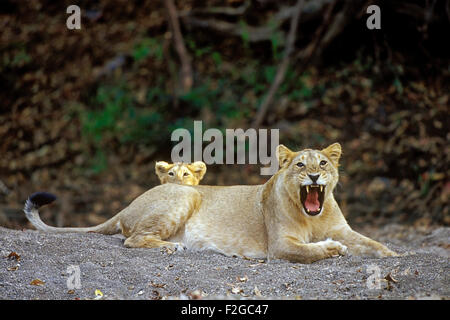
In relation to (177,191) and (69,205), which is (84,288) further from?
(69,205)

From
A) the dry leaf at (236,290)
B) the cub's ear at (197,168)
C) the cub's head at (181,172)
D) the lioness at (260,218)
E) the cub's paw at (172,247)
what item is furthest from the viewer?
the cub's ear at (197,168)

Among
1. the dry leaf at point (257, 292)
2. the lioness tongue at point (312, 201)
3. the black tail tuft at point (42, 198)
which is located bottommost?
the dry leaf at point (257, 292)

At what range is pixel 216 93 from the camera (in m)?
15.1

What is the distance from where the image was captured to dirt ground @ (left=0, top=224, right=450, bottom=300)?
5031 millimetres

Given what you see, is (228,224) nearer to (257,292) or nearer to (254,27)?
(257,292)

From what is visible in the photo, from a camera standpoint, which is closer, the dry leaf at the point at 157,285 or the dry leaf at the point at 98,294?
the dry leaf at the point at 98,294

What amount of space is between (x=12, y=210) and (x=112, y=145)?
2.85 metres

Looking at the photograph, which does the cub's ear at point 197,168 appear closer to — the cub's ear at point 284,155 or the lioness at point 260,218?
the lioness at point 260,218

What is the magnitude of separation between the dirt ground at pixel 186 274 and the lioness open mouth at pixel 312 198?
588mm


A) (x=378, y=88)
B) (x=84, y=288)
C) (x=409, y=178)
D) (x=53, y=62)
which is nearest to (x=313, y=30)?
(x=378, y=88)

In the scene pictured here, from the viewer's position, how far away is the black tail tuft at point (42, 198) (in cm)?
732

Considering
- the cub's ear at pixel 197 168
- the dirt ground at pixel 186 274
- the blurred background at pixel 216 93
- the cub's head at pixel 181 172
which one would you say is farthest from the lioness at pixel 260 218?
the blurred background at pixel 216 93

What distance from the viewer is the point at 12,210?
12812 mm

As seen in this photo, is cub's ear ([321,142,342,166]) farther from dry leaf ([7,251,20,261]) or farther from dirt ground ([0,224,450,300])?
dry leaf ([7,251,20,261])
